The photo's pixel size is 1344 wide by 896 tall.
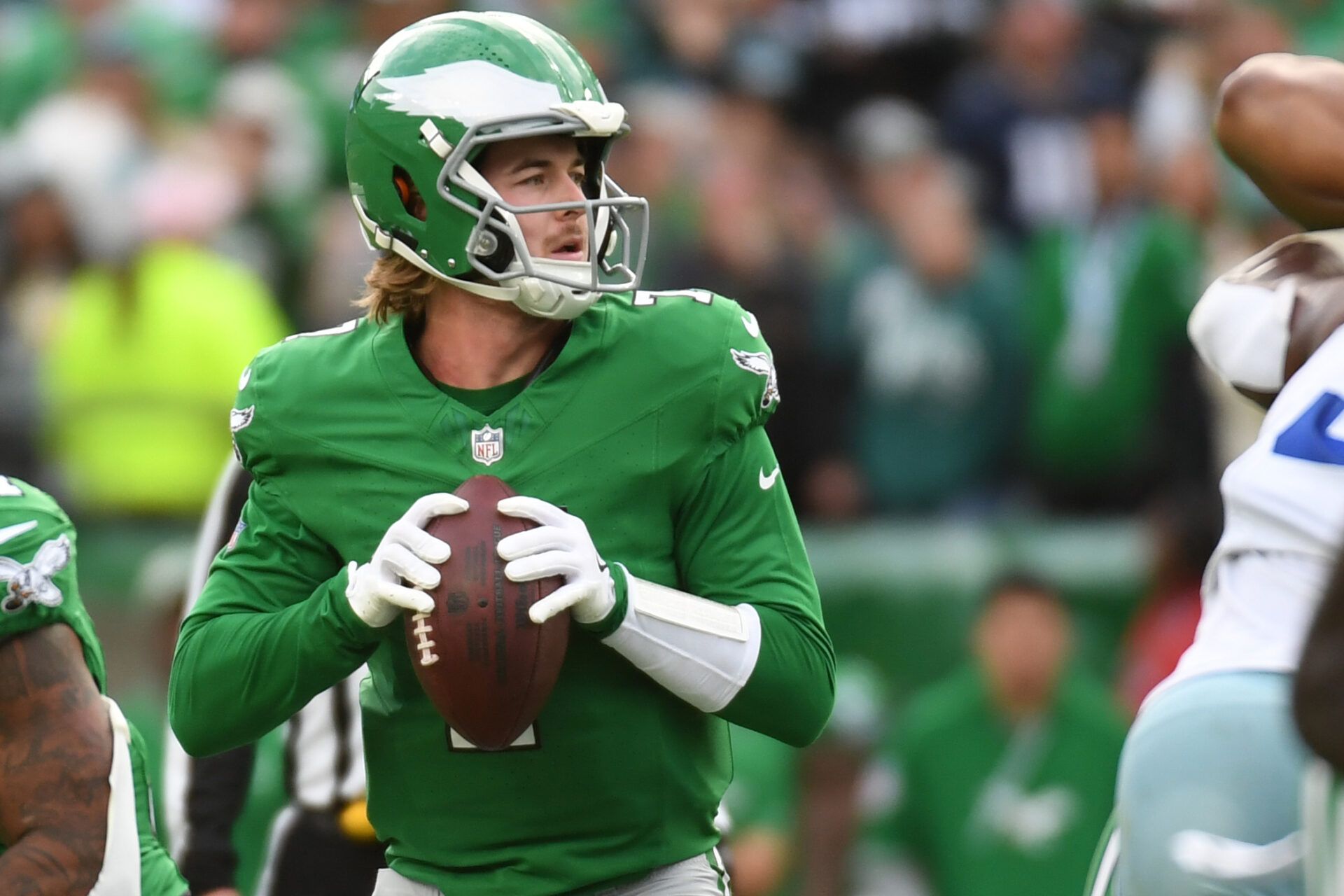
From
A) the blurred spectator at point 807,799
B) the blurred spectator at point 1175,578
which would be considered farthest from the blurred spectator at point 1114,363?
the blurred spectator at point 807,799

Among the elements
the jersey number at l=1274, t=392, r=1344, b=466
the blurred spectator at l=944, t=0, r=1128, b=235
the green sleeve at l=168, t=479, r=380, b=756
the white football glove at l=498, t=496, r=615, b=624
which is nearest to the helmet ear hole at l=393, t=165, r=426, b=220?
the green sleeve at l=168, t=479, r=380, b=756

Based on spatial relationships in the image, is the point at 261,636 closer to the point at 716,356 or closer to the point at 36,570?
the point at 36,570

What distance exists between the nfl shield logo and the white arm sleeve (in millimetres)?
285

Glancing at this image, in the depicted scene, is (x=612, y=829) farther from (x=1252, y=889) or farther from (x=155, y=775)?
(x=155, y=775)

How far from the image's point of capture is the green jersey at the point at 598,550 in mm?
3406

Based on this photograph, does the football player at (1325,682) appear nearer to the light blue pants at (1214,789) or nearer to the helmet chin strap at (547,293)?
the light blue pants at (1214,789)

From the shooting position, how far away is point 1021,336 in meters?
8.22

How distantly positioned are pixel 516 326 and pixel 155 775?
3.58 meters

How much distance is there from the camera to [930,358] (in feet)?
26.7

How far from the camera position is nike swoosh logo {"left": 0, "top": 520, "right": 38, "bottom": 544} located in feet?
12.0

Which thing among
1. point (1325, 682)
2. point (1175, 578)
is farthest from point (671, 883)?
point (1175, 578)

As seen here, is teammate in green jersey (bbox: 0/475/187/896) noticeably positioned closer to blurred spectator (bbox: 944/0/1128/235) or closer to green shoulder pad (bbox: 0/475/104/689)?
green shoulder pad (bbox: 0/475/104/689)

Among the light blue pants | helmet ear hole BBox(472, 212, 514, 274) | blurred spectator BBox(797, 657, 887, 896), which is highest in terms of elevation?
helmet ear hole BBox(472, 212, 514, 274)

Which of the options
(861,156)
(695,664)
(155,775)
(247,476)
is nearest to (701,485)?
(695,664)
